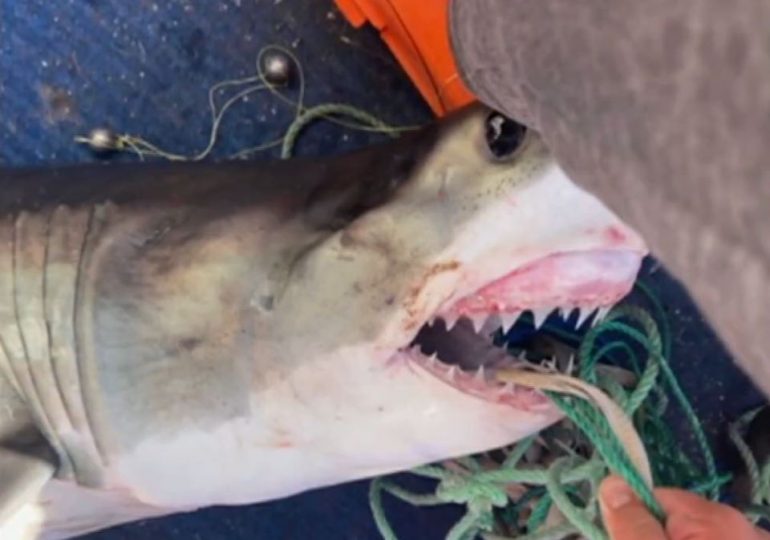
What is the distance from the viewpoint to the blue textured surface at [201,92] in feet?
5.60

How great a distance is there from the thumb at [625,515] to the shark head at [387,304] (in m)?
0.09

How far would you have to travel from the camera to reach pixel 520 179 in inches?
42.9

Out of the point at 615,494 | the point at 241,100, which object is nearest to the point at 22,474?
the point at 615,494

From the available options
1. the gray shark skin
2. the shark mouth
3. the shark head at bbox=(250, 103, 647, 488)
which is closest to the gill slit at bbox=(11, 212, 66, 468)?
the gray shark skin

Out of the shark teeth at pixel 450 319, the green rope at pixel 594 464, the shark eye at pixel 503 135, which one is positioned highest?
the shark eye at pixel 503 135

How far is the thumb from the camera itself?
1073mm

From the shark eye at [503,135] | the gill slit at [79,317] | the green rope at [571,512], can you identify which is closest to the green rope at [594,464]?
the green rope at [571,512]

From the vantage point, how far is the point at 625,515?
110 cm

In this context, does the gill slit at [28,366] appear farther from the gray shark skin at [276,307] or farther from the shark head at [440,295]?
the shark head at [440,295]

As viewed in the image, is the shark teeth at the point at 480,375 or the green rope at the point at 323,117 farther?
the green rope at the point at 323,117

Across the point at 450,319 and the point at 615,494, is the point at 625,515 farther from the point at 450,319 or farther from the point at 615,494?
the point at 450,319

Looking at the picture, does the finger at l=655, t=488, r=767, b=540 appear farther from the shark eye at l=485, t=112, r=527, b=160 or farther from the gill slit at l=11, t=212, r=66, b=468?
the gill slit at l=11, t=212, r=66, b=468

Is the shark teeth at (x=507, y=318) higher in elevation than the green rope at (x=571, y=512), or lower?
higher

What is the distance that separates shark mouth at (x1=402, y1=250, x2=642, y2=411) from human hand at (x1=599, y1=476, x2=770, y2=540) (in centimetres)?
11
